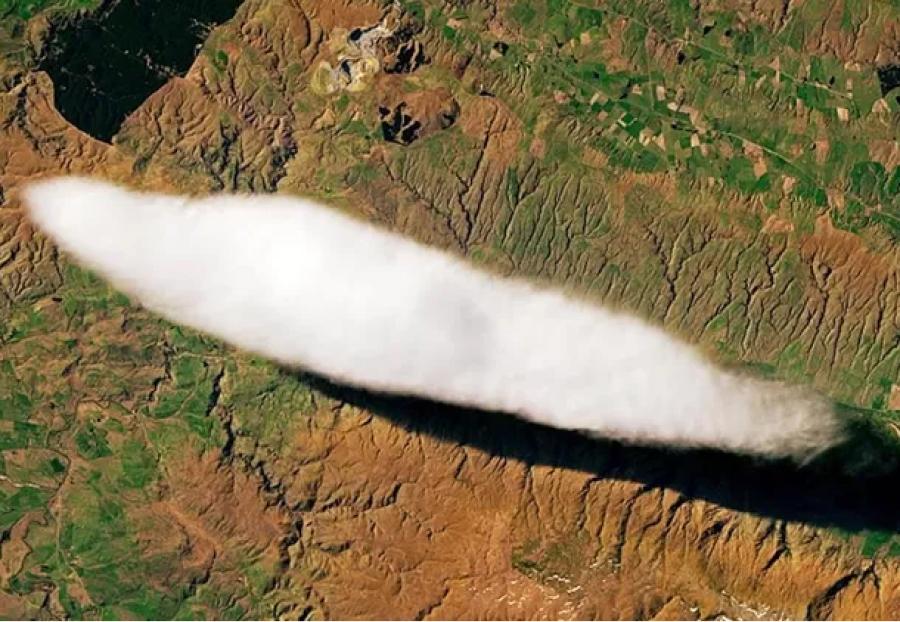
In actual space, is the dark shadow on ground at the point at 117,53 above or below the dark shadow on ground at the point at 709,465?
above

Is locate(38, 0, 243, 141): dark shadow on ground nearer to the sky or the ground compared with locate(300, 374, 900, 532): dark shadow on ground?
nearer to the sky

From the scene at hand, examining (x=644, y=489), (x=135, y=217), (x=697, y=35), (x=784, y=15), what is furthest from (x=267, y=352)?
(x=784, y=15)

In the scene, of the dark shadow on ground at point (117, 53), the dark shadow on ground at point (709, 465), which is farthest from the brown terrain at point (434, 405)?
the dark shadow on ground at point (117, 53)

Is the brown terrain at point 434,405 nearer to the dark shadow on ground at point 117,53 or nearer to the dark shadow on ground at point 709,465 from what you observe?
the dark shadow on ground at point 709,465

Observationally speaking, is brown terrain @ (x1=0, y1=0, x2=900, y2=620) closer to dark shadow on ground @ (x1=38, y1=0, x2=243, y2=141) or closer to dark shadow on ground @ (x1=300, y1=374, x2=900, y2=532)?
dark shadow on ground @ (x1=300, y1=374, x2=900, y2=532)

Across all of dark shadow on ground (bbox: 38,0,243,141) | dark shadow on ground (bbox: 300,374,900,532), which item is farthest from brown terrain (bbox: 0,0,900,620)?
dark shadow on ground (bbox: 38,0,243,141)

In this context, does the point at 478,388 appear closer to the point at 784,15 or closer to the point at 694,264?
the point at 694,264
